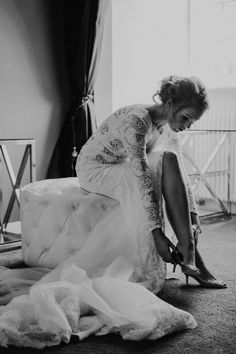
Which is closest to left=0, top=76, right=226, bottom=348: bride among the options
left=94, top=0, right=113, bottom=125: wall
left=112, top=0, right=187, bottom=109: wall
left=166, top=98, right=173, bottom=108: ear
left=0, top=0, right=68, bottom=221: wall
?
left=166, top=98, right=173, bottom=108: ear

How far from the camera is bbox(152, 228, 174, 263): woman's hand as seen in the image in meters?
Answer: 1.98

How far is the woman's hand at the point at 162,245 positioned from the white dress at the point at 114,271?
35 millimetres

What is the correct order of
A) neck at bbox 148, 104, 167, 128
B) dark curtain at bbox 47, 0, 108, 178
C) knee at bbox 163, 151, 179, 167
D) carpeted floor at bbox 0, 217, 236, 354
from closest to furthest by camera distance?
1. carpeted floor at bbox 0, 217, 236, 354
2. knee at bbox 163, 151, 179, 167
3. neck at bbox 148, 104, 167, 128
4. dark curtain at bbox 47, 0, 108, 178

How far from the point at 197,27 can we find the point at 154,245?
2702mm

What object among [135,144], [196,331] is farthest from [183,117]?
[196,331]

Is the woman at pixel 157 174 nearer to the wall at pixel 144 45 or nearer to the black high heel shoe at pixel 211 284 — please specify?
the black high heel shoe at pixel 211 284

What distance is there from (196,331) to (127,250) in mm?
571

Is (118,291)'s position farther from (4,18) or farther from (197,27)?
(197,27)

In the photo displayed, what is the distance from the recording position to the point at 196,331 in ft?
5.63

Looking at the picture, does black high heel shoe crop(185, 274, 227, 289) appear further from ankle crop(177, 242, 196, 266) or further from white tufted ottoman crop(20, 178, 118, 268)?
white tufted ottoman crop(20, 178, 118, 268)

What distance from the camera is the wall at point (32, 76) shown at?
139 inches

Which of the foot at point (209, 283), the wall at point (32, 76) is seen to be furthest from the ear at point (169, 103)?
the wall at point (32, 76)

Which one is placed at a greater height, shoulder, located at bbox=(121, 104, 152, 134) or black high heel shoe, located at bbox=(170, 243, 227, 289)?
shoulder, located at bbox=(121, 104, 152, 134)

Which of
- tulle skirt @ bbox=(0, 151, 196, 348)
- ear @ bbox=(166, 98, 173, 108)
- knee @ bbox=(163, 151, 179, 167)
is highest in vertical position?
ear @ bbox=(166, 98, 173, 108)
